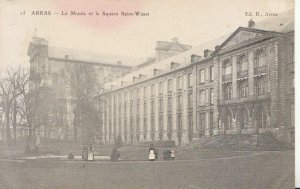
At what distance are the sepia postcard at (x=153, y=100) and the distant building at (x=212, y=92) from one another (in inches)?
0.5

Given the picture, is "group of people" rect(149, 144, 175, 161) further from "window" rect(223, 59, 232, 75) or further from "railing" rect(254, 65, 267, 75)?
"railing" rect(254, 65, 267, 75)

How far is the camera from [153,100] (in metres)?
6.04

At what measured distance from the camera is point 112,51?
5.86 meters

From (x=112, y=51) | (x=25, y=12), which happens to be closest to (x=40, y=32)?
(x=25, y=12)

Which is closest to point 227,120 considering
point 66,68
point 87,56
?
point 87,56

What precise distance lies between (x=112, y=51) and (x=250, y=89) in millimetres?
1597

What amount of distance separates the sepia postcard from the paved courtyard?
11mm

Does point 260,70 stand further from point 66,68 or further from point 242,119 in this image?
point 66,68

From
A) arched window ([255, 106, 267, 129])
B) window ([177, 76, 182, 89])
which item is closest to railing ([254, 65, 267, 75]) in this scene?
arched window ([255, 106, 267, 129])

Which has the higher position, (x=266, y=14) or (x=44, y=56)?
(x=266, y=14)

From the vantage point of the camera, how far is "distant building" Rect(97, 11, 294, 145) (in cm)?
569

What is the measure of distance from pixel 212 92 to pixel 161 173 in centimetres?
109

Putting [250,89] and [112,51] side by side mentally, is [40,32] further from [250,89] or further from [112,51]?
[250,89]
